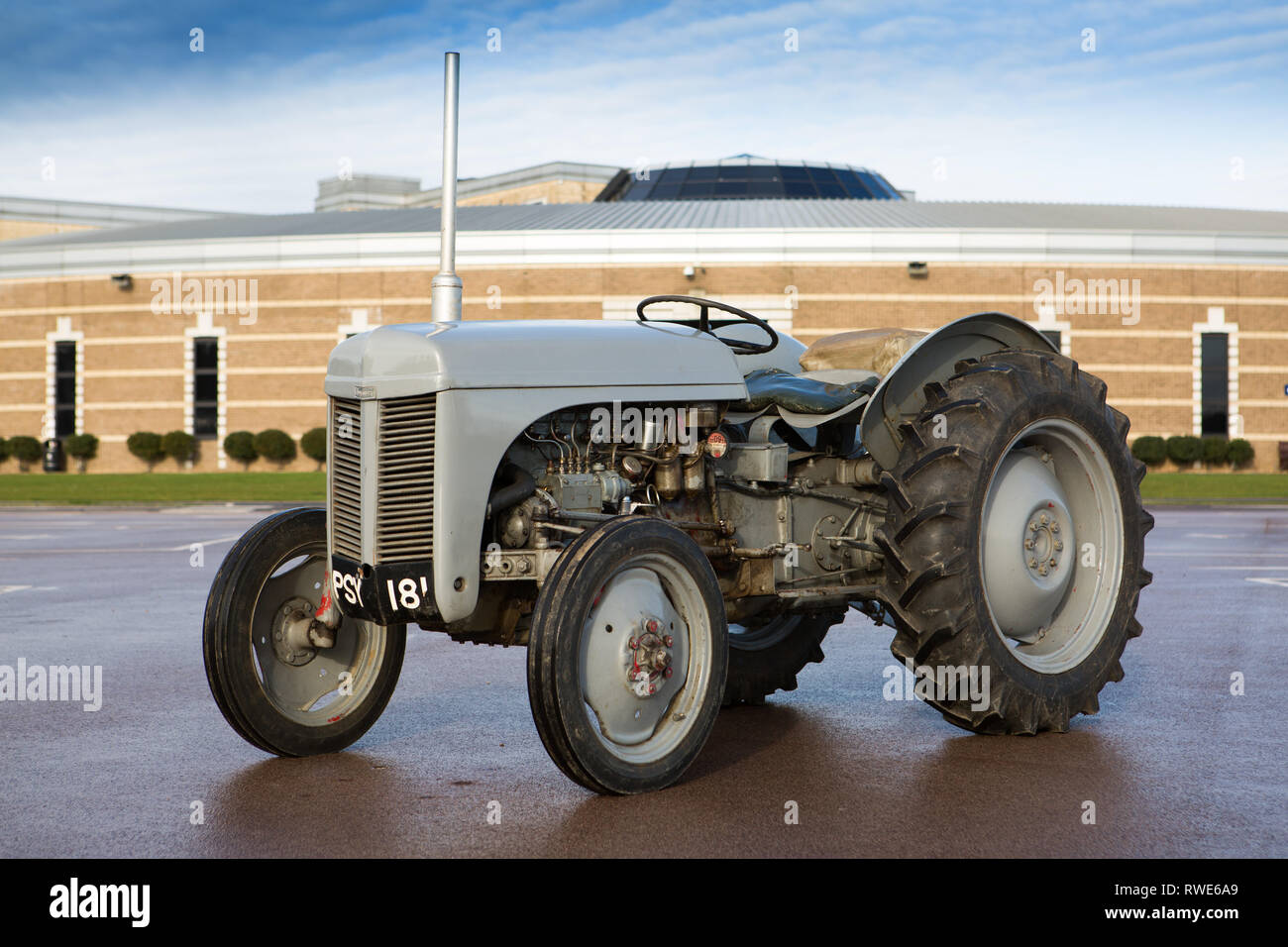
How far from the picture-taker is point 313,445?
136 ft

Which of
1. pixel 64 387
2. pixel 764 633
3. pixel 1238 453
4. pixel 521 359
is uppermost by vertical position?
pixel 64 387

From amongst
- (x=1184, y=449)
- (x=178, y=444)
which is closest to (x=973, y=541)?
(x=1184, y=449)

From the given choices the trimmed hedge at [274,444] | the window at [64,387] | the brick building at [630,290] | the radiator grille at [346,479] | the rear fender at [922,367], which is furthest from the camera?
the window at [64,387]

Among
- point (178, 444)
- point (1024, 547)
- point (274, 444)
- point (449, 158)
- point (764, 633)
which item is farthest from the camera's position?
point (178, 444)

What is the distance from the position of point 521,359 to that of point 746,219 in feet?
118

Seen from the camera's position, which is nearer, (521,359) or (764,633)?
(521,359)

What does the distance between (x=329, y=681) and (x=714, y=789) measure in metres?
1.83

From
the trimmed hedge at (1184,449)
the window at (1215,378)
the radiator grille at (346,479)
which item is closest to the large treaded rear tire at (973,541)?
the radiator grille at (346,479)

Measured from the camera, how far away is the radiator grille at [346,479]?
5.30m

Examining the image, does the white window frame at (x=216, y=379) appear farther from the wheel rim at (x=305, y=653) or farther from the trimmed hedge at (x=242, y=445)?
the wheel rim at (x=305, y=653)

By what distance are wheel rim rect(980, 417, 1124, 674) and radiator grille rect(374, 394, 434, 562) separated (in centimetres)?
241

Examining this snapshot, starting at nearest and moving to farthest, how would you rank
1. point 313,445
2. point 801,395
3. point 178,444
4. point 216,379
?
1. point 801,395
2. point 313,445
3. point 178,444
4. point 216,379

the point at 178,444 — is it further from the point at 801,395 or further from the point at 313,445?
the point at 801,395

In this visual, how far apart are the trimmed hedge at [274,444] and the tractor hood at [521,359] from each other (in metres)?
37.4
